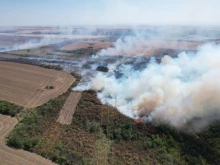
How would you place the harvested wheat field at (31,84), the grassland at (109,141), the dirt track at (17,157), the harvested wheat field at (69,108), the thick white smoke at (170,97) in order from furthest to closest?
the harvested wheat field at (31,84) < the harvested wheat field at (69,108) < the thick white smoke at (170,97) < the grassland at (109,141) < the dirt track at (17,157)

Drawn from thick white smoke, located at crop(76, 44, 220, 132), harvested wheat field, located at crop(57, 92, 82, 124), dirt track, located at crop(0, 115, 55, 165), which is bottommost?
dirt track, located at crop(0, 115, 55, 165)

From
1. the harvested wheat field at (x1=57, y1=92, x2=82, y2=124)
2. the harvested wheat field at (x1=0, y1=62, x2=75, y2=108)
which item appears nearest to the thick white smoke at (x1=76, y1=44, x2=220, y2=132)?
the harvested wheat field at (x1=57, y1=92, x2=82, y2=124)

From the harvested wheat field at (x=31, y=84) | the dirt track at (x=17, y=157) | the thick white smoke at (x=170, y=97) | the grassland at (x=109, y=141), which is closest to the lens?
the dirt track at (x=17, y=157)

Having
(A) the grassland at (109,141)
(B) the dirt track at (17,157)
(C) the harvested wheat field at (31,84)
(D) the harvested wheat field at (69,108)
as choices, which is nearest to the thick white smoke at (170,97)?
(A) the grassland at (109,141)

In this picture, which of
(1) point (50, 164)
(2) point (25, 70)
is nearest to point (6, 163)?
(1) point (50, 164)

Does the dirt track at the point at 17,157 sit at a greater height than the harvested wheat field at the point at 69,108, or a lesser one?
lesser

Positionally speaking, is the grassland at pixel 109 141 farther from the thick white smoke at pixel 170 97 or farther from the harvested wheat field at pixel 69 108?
the thick white smoke at pixel 170 97

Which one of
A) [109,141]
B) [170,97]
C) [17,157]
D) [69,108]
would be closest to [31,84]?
[69,108]

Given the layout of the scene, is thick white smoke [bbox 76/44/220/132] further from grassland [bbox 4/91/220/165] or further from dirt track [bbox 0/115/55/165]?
dirt track [bbox 0/115/55/165]
